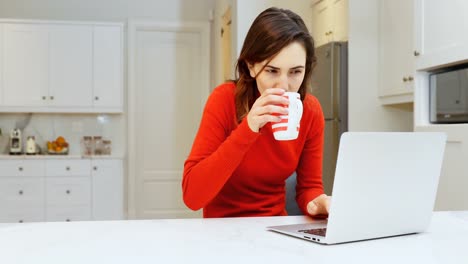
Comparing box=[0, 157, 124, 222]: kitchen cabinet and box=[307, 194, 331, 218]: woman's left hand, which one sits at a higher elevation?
box=[307, 194, 331, 218]: woman's left hand

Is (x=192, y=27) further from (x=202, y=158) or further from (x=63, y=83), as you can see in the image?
(x=202, y=158)

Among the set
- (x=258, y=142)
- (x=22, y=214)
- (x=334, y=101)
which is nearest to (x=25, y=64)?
(x=22, y=214)

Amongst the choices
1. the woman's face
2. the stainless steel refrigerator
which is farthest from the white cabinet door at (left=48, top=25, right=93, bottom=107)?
the woman's face

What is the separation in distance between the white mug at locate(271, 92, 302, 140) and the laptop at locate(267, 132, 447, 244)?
0.18 m

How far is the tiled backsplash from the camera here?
5391 millimetres

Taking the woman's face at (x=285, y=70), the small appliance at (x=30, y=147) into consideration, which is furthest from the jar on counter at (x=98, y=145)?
the woman's face at (x=285, y=70)

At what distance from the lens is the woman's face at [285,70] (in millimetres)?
1417

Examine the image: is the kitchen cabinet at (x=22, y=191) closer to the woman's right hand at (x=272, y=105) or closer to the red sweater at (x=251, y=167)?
the red sweater at (x=251, y=167)

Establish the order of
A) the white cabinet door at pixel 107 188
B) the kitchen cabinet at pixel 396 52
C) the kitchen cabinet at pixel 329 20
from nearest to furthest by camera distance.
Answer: the kitchen cabinet at pixel 396 52 < the kitchen cabinet at pixel 329 20 < the white cabinet door at pixel 107 188

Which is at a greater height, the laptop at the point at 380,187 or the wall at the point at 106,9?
the wall at the point at 106,9

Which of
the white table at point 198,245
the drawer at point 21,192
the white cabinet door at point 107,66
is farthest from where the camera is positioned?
the white cabinet door at point 107,66

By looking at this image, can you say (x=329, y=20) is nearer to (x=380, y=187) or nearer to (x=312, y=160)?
(x=312, y=160)

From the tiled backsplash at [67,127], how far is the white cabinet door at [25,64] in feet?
0.94

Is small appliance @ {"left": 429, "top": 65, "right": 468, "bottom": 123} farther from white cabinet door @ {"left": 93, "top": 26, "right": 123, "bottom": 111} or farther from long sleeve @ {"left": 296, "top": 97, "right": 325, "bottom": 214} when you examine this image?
white cabinet door @ {"left": 93, "top": 26, "right": 123, "bottom": 111}
